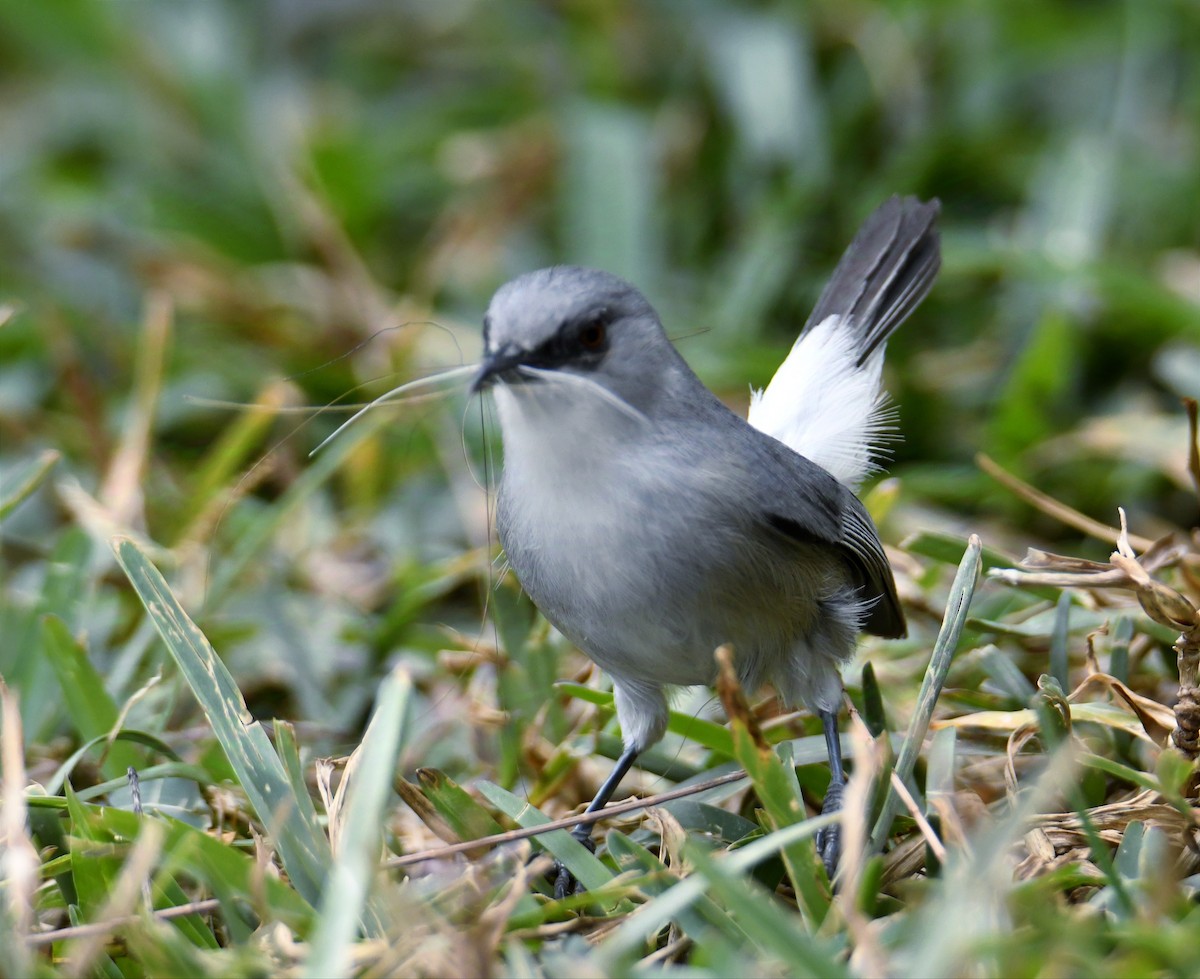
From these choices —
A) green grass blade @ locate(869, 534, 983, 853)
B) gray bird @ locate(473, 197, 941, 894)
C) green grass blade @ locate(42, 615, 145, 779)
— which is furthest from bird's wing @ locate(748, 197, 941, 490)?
green grass blade @ locate(42, 615, 145, 779)

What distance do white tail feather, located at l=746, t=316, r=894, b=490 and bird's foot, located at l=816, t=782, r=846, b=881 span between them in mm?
847

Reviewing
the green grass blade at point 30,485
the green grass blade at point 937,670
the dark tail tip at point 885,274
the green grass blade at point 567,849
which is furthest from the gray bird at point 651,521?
the green grass blade at point 30,485

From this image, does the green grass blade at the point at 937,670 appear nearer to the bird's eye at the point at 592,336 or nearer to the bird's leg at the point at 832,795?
the bird's leg at the point at 832,795

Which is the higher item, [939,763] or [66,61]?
[66,61]

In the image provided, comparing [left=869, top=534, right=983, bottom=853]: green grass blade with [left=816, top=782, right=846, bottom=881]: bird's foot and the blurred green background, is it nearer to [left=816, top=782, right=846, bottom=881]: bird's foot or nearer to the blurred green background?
[left=816, top=782, right=846, bottom=881]: bird's foot

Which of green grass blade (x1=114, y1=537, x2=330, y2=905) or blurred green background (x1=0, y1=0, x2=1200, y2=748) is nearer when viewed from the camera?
green grass blade (x1=114, y1=537, x2=330, y2=905)

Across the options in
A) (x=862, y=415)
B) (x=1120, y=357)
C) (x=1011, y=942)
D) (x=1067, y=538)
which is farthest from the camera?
(x=1120, y=357)

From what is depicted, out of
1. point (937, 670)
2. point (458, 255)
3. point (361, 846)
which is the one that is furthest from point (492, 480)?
point (458, 255)

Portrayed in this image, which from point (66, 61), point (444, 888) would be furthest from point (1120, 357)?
point (66, 61)

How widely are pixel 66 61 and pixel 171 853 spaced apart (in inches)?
214

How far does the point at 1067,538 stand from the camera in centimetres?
406

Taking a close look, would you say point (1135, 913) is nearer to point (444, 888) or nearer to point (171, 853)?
point (444, 888)

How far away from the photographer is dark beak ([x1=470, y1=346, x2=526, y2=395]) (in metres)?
2.33

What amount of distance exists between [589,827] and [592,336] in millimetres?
917
